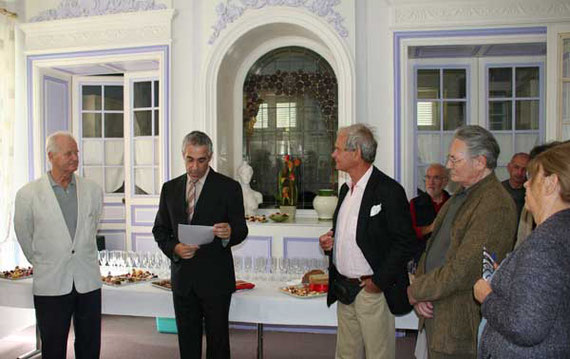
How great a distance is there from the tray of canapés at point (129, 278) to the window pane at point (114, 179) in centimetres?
357

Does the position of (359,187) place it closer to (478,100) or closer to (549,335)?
(549,335)

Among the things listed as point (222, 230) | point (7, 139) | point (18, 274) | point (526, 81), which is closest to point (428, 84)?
point (526, 81)

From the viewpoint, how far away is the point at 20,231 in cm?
308

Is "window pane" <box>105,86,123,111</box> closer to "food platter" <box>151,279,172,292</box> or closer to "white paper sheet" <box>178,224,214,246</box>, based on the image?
"food platter" <box>151,279,172,292</box>

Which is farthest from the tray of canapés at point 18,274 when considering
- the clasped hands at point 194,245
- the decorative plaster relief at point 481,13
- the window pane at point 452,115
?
the window pane at point 452,115

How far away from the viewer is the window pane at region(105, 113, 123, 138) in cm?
700

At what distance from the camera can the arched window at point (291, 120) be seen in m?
5.88

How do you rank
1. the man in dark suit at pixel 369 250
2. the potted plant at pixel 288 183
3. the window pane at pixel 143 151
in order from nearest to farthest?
the man in dark suit at pixel 369 250 → the potted plant at pixel 288 183 → the window pane at pixel 143 151

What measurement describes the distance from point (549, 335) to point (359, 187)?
4.18ft

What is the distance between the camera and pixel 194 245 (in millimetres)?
2812

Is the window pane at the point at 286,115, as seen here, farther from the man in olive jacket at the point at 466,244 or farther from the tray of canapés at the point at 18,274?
the man in olive jacket at the point at 466,244

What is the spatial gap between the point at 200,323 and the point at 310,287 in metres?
0.69

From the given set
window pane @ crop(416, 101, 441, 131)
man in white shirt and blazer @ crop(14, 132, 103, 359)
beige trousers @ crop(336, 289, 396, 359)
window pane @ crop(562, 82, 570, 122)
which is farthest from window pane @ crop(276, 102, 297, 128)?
beige trousers @ crop(336, 289, 396, 359)

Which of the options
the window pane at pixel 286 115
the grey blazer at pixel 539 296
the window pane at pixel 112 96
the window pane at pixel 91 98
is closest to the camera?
the grey blazer at pixel 539 296
